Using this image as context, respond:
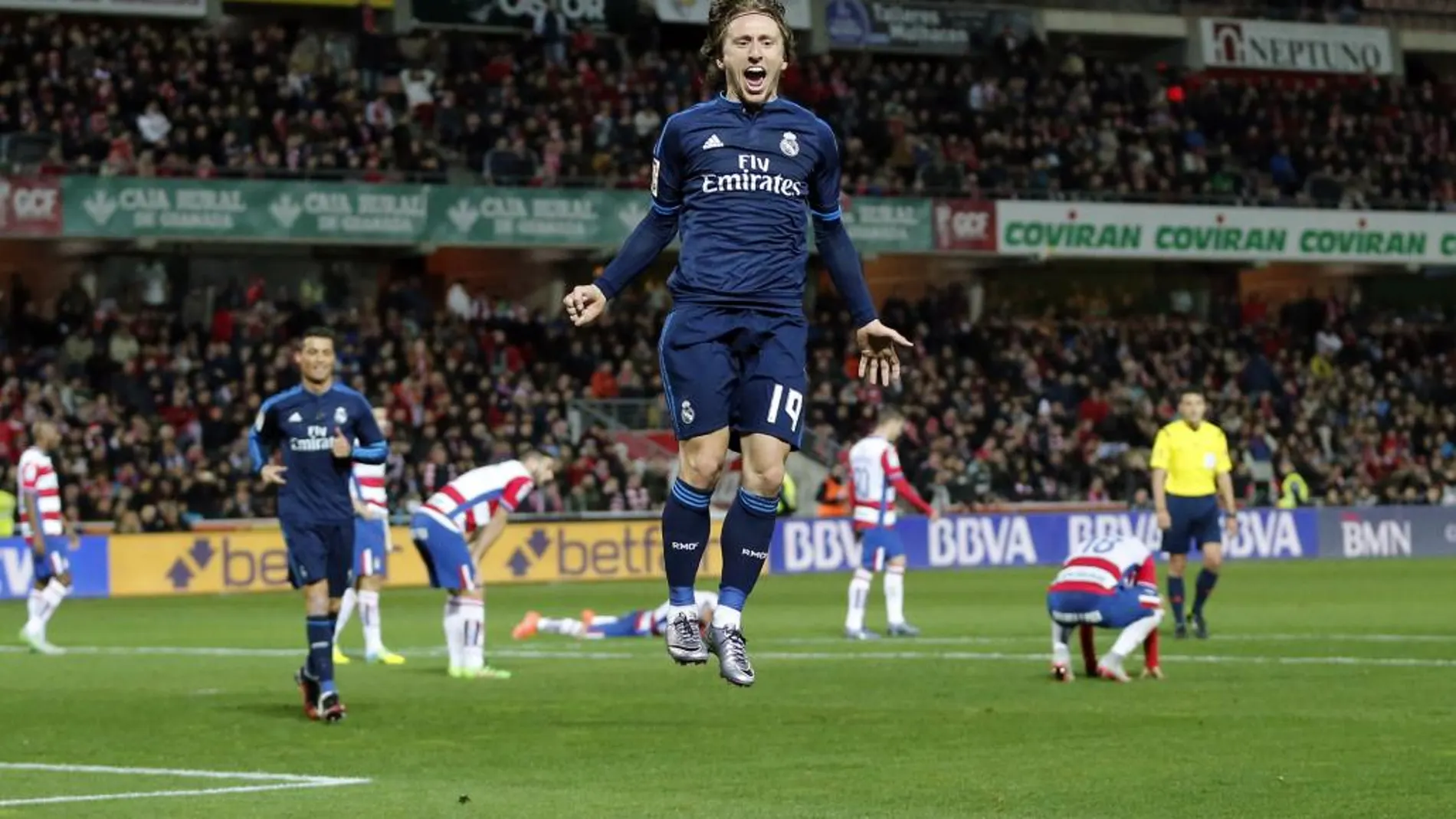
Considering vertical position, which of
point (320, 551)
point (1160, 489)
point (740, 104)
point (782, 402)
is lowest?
point (320, 551)

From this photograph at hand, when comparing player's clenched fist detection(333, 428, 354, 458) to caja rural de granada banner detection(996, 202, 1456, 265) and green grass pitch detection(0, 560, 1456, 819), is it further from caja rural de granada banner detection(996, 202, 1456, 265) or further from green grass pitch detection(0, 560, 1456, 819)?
caja rural de granada banner detection(996, 202, 1456, 265)

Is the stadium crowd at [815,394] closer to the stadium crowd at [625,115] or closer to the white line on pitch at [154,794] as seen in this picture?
the stadium crowd at [625,115]

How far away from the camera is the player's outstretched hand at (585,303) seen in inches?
318

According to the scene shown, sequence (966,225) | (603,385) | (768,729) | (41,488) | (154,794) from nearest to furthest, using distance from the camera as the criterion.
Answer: (154,794), (768,729), (41,488), (603,385), (966,225)

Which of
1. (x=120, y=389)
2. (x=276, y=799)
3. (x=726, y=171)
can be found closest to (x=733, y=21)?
(x=726, y=171)

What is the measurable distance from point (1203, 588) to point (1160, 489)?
1026 millimetres

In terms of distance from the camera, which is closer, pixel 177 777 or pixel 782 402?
pixel 782 402

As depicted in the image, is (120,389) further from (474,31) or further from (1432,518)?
(1432,518)

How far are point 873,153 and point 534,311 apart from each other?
8310mm

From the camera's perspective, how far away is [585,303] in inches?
320

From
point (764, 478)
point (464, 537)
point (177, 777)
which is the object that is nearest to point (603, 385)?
point (464, 537)

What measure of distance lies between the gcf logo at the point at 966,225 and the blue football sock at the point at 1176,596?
26371mm

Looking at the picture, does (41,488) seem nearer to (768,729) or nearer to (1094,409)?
(768,729)

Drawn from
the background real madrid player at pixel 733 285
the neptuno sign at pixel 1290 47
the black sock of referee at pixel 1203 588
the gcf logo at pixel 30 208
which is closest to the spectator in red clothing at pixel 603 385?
the gcf logo at pixel 30 208
